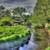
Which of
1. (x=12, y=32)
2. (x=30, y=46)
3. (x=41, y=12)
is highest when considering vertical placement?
(x=41, y=12)

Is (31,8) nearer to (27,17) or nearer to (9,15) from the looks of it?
(27,17)

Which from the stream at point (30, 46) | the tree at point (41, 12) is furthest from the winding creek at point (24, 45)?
the tree at point (41, 12)

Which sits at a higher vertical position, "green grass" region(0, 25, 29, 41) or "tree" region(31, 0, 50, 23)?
"tree" region(31, 0, 50, 23)

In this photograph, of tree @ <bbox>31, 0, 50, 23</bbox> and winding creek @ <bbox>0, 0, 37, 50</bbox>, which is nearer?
winding creek @ <bbox>0, 0, 37, 50</bbox>

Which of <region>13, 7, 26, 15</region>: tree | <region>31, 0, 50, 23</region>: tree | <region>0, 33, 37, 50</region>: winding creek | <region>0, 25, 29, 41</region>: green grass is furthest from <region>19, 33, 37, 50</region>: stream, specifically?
<region>13, 7, 26, 15</region>: tree

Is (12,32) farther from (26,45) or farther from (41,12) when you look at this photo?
(41,12)

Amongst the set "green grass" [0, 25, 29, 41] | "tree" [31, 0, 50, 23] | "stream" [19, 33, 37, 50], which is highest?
"tree" [31, 0, 50, 23]

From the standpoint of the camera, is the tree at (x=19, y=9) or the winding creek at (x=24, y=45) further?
the tree at (x=19, y=9)

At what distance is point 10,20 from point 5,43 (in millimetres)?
270

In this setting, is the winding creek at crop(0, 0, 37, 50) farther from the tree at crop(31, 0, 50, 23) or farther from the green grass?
the tree at crop(31, 0, 50, 23)

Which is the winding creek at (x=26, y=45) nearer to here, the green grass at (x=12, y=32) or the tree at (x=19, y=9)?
the green grass at (x=12, y=32)

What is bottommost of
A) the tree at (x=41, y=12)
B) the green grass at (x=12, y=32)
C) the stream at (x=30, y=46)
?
the stream at (x=30, y=46)

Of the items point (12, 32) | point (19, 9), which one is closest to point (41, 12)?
point (19, 9)

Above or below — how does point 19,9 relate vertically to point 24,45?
above
